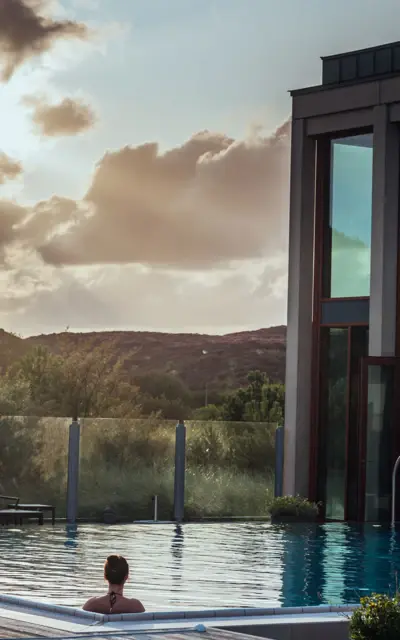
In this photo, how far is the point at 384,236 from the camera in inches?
841

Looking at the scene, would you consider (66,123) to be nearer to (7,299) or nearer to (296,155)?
(7,299)

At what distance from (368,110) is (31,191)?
157 feet

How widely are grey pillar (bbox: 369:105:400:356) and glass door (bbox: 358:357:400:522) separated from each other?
0.55 m

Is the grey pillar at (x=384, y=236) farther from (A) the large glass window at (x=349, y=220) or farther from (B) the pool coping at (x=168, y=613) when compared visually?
(B) the pool coping at (x=168, y=613)

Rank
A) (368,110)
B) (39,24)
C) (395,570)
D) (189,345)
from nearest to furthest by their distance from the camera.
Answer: (395,570) < (368,110) < (39,24) < (189,345)

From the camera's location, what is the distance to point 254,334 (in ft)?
236

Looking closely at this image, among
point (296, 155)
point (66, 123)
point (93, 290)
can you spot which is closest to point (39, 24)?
point (66, 123)

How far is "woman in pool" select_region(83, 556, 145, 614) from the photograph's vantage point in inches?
341

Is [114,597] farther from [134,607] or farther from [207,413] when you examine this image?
[207,413]

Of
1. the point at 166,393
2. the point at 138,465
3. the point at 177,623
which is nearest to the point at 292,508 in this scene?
the point at 138,465

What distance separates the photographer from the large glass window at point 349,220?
21922 millimetres

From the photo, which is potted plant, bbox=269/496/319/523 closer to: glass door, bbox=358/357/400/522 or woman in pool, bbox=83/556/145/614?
glass door, bbox=358/357/400/522

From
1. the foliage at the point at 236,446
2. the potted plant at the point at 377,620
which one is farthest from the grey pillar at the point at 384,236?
the potted plant at the point at 377,620

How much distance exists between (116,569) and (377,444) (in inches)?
509
